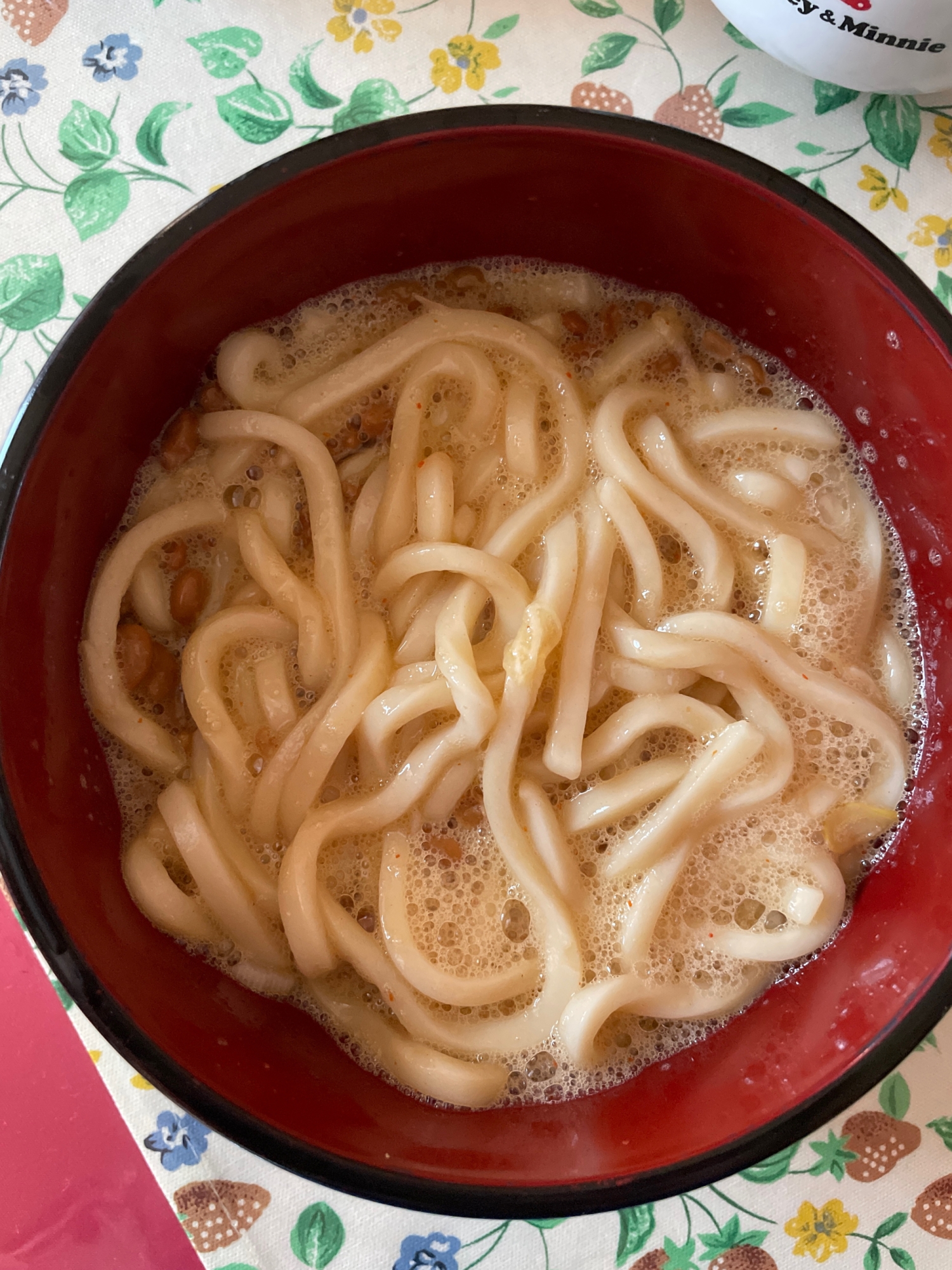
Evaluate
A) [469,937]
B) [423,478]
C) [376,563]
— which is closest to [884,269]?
[423,478]

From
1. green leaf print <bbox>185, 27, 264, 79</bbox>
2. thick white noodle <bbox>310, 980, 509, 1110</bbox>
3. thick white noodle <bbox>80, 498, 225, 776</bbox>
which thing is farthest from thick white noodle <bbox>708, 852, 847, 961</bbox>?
green leaf print <bbox>185, 27, 264, 79</bbox>

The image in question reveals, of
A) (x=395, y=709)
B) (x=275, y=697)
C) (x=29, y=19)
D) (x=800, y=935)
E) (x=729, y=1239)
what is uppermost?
(x=29, y=19)

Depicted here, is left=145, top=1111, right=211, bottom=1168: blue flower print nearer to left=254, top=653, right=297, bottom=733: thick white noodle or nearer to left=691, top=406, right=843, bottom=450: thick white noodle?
left=254, top=653, right=297, bottom=733: thick white noodle

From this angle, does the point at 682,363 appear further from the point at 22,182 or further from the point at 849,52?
the point at 22,182

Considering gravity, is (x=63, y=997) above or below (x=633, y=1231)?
above

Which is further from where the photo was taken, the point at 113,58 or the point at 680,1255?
the point at 113,58

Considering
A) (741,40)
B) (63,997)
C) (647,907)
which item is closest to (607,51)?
(741,40)

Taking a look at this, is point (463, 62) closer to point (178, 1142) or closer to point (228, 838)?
point (228, 838)

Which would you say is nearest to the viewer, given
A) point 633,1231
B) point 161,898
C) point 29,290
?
point 161,898
